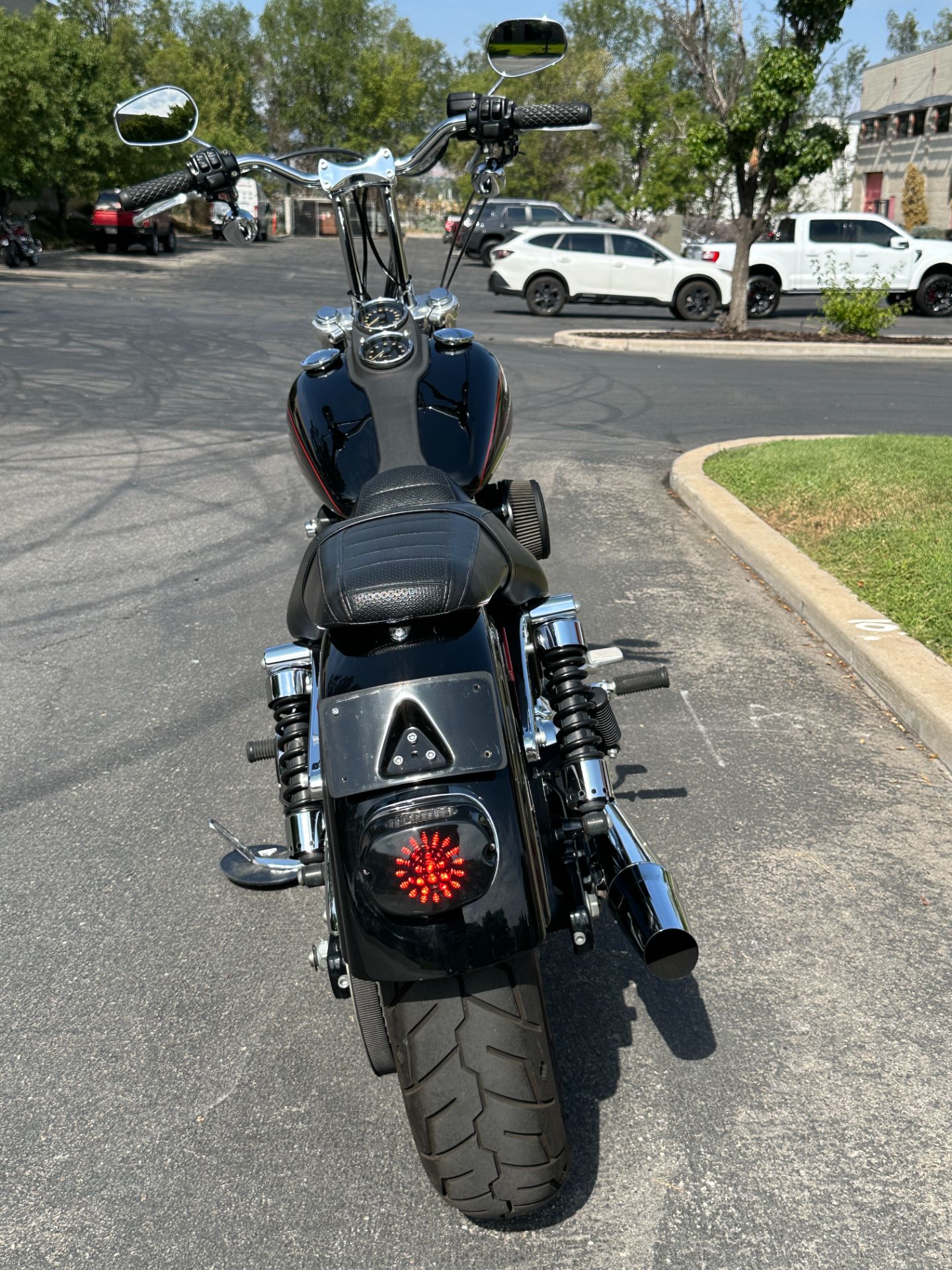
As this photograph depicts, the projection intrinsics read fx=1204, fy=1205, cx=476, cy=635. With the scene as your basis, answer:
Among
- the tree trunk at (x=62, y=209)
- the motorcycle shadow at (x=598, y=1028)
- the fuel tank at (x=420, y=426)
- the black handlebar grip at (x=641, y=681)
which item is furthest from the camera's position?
the tree trunk at (x=62, y=209)

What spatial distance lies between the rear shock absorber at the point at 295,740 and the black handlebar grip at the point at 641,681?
2.74 feet

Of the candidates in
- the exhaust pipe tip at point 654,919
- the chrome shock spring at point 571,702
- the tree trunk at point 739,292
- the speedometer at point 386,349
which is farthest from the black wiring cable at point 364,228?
the tree trunk at point 739,292

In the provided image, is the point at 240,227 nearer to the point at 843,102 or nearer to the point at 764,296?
the point at 764,296

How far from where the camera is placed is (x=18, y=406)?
1128cm

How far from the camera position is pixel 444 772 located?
211 centimetres

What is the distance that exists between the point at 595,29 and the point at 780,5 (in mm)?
67198

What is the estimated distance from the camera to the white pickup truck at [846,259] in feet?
77.2

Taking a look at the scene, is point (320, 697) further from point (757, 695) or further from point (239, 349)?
point (239, 349)

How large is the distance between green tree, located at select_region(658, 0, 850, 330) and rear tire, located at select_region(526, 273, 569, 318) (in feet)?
15.8

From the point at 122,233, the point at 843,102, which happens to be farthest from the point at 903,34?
the point at 122,233

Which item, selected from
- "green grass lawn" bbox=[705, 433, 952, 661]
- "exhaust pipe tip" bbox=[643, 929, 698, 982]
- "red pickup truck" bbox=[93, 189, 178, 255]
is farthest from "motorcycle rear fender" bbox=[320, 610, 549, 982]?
"red pickup truck" bbox=[93, 189, 178, 255]

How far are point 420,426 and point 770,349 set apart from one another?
15.8 m

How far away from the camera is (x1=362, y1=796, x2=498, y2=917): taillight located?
2.05 m

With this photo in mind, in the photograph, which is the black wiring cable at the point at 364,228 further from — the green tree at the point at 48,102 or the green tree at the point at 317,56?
the green tree at the point at 317,56
